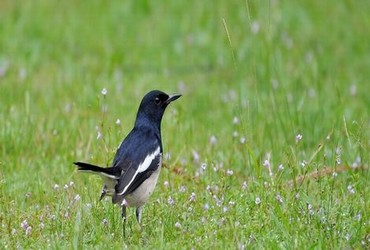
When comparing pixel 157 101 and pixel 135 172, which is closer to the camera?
pixel 135 172

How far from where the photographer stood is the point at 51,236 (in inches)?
267

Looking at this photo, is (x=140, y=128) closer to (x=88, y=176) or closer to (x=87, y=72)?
(x=88, y=176)

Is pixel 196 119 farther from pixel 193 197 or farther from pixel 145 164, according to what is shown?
pixel 145 164

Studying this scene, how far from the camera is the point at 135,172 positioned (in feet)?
23.9

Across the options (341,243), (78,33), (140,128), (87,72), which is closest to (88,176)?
(140,128)

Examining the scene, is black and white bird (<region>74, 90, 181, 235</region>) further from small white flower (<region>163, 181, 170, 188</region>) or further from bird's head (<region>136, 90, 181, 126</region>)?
small white flower (<region>163, 181, 170, 188</region>)

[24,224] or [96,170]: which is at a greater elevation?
[96,170]

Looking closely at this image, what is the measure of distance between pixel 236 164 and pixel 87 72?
11.6 feet

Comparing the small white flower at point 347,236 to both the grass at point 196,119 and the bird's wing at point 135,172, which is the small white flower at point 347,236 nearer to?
the grass at point 196,119

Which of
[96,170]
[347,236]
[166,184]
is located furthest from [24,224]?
[347,236]

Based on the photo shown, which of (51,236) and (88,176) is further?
(88,176)

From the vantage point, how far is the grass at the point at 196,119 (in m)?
7.04

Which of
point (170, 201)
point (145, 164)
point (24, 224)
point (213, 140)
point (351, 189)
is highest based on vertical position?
point (213, 140)

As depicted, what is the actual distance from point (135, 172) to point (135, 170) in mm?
20
